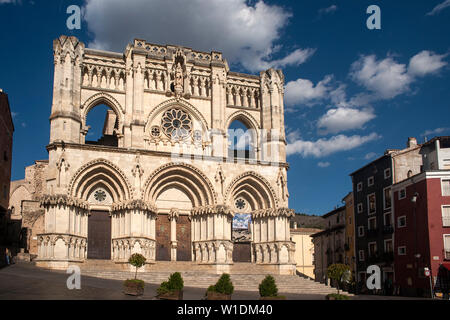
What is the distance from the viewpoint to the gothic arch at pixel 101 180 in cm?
3334

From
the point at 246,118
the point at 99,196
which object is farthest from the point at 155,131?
the point at 246,118

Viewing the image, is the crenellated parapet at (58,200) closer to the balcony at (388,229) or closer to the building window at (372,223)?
the balcony at (388,229)

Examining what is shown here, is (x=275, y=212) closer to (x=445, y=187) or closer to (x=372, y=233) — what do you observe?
(x=445, y=187)

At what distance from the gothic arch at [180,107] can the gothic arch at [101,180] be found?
15.5 feet

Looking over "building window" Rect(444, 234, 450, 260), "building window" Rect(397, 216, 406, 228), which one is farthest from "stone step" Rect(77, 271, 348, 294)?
"building window" Rect(397, 216, 406, 228)

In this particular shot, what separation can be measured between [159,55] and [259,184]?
480 inches

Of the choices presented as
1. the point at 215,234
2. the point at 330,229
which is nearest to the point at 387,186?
the point at 330,229

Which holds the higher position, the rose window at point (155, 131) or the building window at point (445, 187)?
the rose window at point (155, 131)

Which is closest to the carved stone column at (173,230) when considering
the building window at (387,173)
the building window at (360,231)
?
the building window at (387,173)

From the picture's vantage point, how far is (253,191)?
1526 inches

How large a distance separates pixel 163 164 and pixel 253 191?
7.36 m

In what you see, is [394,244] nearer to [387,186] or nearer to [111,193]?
[387,186]

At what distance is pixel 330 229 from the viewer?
184 ft

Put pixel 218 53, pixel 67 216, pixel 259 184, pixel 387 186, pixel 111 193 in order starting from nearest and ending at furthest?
pixel 67 216, pixel 111 193, pixel 259 184, pixel 218 53, pixel 387 186
